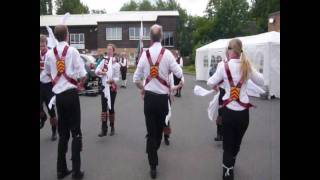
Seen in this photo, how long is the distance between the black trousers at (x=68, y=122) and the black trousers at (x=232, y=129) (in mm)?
2048

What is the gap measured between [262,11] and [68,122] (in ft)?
215

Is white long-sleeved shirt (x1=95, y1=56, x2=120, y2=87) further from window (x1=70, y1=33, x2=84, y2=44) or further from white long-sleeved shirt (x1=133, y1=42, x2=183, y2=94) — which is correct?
window (x1=70, y1=33, x2=84, y2=44)

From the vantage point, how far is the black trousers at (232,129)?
5793mm

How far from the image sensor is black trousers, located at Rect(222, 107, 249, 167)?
228 inches

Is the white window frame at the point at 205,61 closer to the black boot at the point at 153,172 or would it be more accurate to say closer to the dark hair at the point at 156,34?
the dark hair at the point at 156,34

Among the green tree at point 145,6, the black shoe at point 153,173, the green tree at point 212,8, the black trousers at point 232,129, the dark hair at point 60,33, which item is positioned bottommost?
the black shoe at point 153,173

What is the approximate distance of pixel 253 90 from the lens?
20.4 feet

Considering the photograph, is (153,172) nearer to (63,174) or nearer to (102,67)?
(63,174)

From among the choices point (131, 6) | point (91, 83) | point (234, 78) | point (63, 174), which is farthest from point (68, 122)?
point (131, 6)

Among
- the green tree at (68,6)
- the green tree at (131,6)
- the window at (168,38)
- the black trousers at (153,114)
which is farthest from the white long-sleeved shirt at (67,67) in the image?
the green tree at (131,6)

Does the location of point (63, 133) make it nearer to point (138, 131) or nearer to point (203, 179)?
point (203, 179)

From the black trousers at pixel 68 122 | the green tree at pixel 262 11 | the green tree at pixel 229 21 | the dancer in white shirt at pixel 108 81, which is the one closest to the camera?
the black trousers at pixel 68 122
